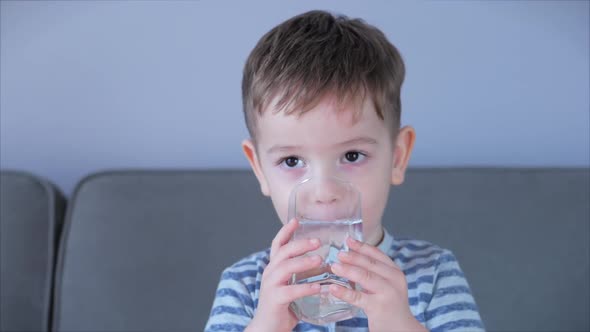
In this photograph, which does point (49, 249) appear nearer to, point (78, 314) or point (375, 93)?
point (78, 314)

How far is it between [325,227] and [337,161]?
0.10 meters

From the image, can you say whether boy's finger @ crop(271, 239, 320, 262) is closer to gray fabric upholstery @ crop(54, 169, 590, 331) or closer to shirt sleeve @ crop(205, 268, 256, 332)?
shirt sleeve @ crop(205, 268, 256, 332)

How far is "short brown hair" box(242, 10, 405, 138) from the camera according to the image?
0.94 meters

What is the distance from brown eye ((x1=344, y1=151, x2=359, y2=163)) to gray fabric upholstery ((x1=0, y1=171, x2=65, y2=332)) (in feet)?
2.28

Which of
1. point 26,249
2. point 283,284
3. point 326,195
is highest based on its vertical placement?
point 326,195

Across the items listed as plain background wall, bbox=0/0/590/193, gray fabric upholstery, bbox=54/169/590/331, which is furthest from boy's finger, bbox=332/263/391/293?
plain background wall, bbox=0/0/590/193

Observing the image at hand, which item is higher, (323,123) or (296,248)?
(323,123)

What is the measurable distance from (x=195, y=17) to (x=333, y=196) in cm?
68

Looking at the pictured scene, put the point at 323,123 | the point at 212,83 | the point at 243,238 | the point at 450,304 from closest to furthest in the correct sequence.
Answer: the point at 323,123
the point at 450,304
the point at 243,238
the point at 212,83

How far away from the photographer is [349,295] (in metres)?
0.80

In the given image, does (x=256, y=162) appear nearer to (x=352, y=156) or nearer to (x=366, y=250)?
(x=352, y=156)

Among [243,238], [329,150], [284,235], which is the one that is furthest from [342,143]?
[243,238]

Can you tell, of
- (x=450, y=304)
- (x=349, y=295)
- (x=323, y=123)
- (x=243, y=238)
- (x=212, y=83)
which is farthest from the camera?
(x=212, y=83)

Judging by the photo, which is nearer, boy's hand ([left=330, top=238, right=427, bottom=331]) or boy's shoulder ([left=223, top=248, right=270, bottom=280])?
boy's hand ([left=330, top=238, right=427, bottom=331])
